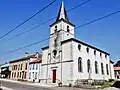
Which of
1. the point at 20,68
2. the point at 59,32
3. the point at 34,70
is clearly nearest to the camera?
the point at 59,32

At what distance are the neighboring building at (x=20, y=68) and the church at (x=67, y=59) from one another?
1228 centimetres

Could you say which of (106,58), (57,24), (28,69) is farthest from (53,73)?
(106,58)

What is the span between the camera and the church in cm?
2872

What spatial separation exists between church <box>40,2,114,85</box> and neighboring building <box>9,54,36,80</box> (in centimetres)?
1228

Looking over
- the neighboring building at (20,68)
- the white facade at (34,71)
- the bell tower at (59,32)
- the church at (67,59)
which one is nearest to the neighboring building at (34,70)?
the white facade at (34,71)

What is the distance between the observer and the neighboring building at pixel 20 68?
45425 mm

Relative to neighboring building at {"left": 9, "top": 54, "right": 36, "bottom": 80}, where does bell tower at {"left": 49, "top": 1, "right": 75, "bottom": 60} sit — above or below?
above

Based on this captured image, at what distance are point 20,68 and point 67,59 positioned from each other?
25020 millimetres

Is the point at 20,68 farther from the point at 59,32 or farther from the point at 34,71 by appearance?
the point at 59,32

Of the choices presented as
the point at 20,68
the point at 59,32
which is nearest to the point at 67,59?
the point at 59,32

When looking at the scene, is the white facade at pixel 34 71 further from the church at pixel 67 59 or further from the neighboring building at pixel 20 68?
the church at pixel 67 59

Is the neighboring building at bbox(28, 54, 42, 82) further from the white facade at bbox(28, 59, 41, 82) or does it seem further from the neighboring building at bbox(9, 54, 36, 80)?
the neighboring building at bbox(9, 54, 36, 80)

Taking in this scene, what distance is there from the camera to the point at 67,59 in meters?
29.3

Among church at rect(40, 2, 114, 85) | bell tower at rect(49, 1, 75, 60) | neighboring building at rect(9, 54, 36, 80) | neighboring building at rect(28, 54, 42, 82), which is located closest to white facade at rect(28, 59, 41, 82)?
neighboring building at rect(28, 54, 42, 82)
